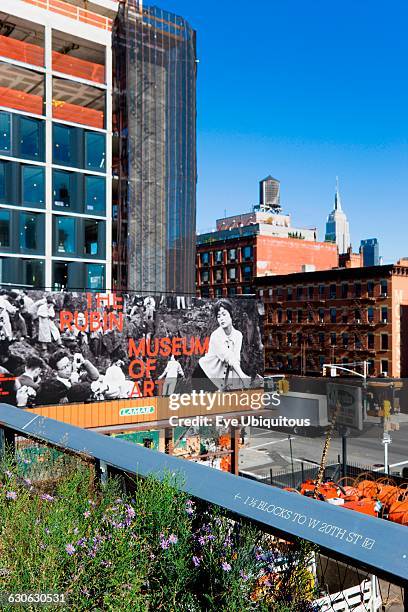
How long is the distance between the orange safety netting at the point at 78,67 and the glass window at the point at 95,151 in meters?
3.84

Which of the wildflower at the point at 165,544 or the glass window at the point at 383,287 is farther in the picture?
the glass window at the point at 383,287

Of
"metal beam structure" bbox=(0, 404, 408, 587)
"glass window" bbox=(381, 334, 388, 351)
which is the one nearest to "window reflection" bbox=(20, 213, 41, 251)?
"metal beam structure" bbox=(0, 404, 408, 587)

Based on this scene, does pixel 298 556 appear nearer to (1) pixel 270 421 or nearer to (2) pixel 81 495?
(2) pixel 81 495

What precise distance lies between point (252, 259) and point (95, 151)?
4522 cm

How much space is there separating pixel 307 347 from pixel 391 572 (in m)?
69.3

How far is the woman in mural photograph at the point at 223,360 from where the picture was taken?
3384 cm

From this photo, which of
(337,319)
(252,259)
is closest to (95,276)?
(337,319)

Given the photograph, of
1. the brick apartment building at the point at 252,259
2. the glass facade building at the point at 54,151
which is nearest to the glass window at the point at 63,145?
the glass facade building at the point at 54,151

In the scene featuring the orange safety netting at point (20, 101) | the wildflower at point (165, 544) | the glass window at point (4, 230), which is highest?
the orange safety netting at point (20, 101)

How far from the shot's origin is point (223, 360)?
34500mm

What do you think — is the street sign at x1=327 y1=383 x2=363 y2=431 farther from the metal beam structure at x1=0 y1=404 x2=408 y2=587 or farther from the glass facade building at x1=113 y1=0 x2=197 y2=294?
the metal beam structure at x1=0 y1=404 x2=408 y2=587

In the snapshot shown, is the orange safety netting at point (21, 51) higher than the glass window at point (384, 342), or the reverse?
the orange safety netting at point (21, 51)

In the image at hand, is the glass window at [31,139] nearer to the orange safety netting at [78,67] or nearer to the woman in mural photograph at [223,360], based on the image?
the orange safety netting at [78,67]

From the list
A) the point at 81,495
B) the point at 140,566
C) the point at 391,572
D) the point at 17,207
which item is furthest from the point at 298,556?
the point at 17,207
